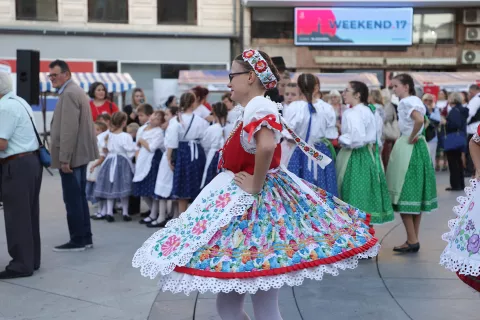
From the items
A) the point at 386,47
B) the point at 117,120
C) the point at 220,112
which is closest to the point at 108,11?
the point at 386,47

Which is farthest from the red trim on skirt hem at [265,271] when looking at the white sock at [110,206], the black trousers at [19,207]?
the white sock at [110,206]

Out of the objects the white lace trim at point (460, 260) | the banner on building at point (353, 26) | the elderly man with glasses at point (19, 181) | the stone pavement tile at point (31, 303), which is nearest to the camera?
the white lace trim at point (460, 260)

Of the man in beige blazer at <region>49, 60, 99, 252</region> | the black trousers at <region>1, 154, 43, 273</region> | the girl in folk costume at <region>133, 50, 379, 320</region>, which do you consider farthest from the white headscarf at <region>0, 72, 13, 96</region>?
the girl in folk costume at <region>133, 50, 379, 320</region>

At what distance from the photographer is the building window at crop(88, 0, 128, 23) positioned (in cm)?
2531

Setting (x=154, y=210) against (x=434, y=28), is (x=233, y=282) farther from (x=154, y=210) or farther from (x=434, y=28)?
(x=434, y=28)

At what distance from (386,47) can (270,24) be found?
14.7 feet

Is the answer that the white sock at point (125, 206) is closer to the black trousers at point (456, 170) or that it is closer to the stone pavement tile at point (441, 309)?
the stone pavement tile at point (441, 309)

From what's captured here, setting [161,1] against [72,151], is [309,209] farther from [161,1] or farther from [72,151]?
[161,1]

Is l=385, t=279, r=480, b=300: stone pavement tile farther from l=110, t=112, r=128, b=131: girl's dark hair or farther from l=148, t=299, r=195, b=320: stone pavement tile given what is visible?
l=110, t=112, r=128, b=131: girl's dark hair

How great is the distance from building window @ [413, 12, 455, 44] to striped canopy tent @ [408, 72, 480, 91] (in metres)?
5.68

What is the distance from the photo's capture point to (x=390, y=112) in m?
12.9

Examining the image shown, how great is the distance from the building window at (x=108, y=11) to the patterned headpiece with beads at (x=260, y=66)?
22362 mm

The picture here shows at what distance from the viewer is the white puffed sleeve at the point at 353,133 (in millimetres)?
7039

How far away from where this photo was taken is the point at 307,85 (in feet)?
23.4
